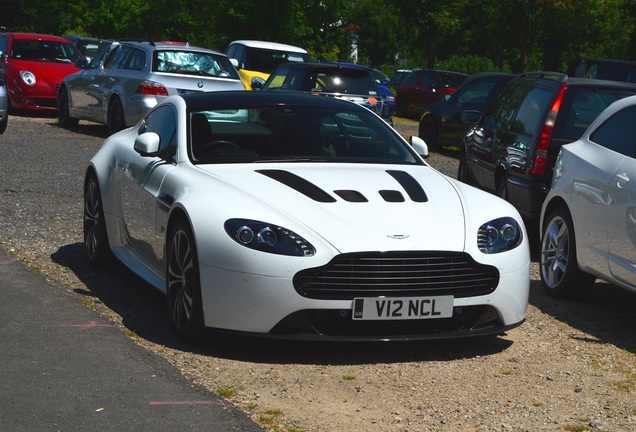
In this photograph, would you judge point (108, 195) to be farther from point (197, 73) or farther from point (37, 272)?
point (197, 73)

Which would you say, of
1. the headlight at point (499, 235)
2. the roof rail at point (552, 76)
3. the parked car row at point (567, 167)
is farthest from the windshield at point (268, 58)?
the headlight at point (499, 235)

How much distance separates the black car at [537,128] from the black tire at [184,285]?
4353 millimetres

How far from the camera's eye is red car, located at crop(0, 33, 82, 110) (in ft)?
77.7

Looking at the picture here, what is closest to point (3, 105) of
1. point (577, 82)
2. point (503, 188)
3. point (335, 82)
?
point (335, 82)

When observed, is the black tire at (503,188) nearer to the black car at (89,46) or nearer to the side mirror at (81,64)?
the side mirror at (81,64)

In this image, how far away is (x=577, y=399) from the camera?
19.2 ft

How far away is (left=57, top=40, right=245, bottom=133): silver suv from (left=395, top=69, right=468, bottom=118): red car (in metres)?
15.4

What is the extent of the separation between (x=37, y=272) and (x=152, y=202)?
63.5 inches

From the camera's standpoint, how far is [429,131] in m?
22.9

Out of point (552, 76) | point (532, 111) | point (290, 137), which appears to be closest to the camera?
point (290, 137)

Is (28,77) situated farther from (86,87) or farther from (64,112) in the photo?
(86,87)

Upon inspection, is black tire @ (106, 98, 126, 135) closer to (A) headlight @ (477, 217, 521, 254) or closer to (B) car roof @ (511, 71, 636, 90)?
(B) car roof @ (511, 71, 636, 90)

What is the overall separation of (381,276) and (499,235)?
0.86 metres

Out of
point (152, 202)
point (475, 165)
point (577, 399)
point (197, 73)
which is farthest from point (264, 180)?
point (197, 73)
